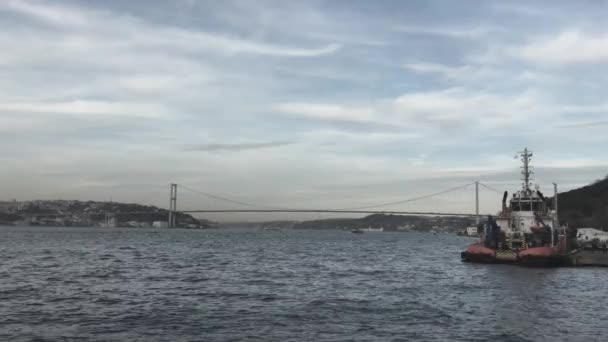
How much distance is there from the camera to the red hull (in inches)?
1960

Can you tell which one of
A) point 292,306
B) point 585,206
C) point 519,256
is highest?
point 585,206

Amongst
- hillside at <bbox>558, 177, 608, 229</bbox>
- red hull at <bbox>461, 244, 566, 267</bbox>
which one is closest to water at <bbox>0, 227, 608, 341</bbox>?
red hull at <bbox>461, 244, 566, 267</bbox>

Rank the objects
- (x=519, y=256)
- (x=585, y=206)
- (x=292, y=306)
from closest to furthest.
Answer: (x=292, y=306) → (x=519, y=256) → (x=585, y=206)

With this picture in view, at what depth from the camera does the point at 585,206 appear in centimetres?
13638

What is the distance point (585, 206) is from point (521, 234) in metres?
95.1

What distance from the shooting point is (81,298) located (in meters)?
26.7

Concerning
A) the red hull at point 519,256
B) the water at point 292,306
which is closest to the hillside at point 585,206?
the red hull at point 519,256

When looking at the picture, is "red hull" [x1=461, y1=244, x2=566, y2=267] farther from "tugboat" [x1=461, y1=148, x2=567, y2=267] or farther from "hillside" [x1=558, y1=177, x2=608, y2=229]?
"hillside" [x1=558, y1=177, x2=608, y2=229]

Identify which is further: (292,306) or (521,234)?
(521,234)

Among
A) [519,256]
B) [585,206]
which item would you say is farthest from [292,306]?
[585,206]

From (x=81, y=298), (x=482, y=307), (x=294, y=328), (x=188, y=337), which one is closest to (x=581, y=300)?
(x=482, y=307)

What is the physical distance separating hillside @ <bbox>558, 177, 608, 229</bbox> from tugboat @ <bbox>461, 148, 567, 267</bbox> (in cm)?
5506

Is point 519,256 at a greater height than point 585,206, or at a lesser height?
lesser

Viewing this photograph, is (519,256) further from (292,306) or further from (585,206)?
(585,206)
